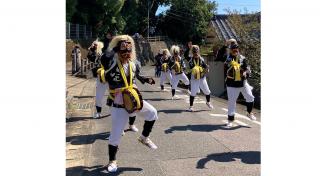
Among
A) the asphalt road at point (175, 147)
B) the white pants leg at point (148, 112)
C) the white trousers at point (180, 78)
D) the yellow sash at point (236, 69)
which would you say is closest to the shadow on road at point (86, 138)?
the asphalt road at point (175, 147)

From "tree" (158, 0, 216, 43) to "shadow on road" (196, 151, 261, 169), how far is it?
69.7 feet

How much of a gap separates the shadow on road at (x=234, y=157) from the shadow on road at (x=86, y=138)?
6.47 feet

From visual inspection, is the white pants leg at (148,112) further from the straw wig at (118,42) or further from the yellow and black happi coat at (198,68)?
the yellow and black happi coat at (198,68)

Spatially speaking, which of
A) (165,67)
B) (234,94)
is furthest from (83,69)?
(234,94)

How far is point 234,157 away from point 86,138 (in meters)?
2.52

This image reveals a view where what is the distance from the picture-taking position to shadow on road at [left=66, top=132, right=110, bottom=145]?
6.63 meters

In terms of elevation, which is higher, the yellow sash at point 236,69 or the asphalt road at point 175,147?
the yellow sash at point 236,69

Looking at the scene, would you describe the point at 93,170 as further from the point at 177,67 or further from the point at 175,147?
the point at 177,67

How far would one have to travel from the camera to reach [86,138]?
6.95 metres

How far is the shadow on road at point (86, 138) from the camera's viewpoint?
21.8 ft

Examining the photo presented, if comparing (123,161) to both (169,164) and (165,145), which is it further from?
(165,145)

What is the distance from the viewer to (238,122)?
337 inches
